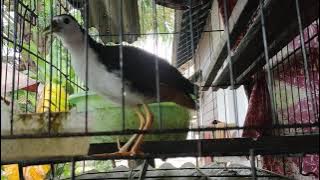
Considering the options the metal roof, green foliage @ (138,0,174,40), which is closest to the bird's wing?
green foliage @ (138,0,174,40)

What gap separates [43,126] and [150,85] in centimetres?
32

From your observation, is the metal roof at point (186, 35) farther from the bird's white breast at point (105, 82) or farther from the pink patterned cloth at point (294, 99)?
the bird's white breast at point (105, 82)

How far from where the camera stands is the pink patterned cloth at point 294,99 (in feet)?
4.54

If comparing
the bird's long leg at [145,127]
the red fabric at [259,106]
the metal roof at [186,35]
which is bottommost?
the bird's long leg at [145,127]

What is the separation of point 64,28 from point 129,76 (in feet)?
0.95

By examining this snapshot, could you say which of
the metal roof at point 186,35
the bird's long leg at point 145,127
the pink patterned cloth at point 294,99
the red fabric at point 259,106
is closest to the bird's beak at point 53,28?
the bird's long leg at point 145,127

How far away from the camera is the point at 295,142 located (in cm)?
94

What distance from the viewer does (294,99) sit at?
5.43 feet

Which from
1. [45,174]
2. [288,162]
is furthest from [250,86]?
[45,174]

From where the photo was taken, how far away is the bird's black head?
1.21m

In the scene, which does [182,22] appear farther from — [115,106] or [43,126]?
[43,126]

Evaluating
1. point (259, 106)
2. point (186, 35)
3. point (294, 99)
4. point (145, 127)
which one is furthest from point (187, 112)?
point (186, 35)

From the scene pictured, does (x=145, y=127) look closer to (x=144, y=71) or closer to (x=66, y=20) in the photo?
(x=144, y=71)

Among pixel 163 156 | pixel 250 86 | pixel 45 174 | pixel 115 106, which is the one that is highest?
pixel 250 86
